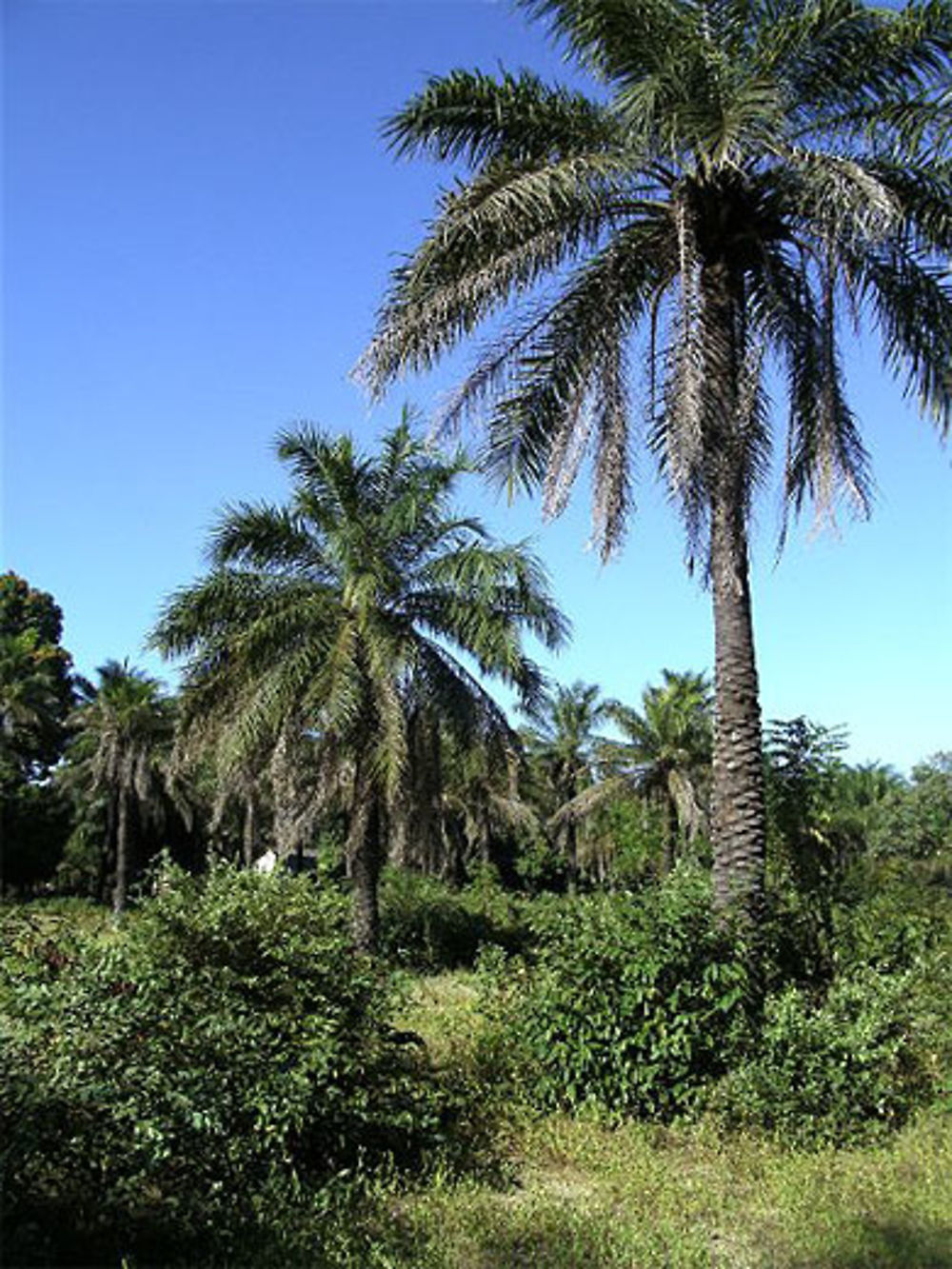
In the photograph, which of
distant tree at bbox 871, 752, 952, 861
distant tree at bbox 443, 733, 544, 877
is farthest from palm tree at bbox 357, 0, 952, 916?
distant tree at bbox 871, 752, 952, 861

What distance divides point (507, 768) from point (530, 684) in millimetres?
1380

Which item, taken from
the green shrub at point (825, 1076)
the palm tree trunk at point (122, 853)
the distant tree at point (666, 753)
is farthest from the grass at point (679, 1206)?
the palm tree trunk at point (122, 853)

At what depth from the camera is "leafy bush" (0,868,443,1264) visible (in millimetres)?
5438

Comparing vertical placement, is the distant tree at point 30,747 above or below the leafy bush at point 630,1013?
above

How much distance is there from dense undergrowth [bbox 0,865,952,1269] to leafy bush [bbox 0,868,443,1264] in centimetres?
2

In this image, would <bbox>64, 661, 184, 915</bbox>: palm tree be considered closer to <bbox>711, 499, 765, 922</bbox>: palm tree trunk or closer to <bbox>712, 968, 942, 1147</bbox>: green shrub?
<bbox>711, 499, 765, 922</bbox>: palm tree trunk

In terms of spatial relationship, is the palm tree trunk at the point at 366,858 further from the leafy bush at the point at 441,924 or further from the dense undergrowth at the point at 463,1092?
the dense undergrowth at the point at 463,1092

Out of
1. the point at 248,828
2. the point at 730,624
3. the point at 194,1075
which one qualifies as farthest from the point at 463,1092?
the point at 248,828

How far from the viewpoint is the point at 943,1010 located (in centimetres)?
920

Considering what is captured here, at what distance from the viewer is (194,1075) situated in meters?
5.88

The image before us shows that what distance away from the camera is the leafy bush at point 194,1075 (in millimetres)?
5438

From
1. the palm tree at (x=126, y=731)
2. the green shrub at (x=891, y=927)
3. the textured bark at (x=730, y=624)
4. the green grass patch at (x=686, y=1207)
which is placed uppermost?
the palm tree at (x=126, y=731)

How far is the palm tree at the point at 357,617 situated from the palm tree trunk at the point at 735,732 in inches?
283

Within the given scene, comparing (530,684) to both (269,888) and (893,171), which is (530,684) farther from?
(269,888)
